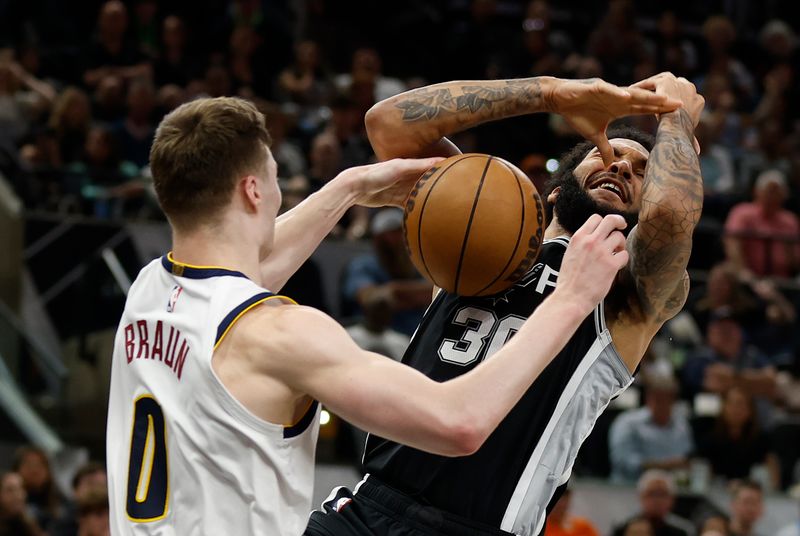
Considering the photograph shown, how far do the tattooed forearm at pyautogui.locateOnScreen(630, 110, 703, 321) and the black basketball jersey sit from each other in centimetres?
20

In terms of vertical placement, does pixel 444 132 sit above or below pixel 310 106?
above

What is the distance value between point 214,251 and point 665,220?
1.46m

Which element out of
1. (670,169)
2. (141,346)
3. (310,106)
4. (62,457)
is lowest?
(62,457)

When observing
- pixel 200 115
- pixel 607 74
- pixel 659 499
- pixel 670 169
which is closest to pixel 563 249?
pixel 670 169

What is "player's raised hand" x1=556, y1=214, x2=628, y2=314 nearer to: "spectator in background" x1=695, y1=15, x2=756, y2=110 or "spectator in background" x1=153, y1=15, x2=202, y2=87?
"spectator in background" x1=153, y1=15, x2=202, y2=87

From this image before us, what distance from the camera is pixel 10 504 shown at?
25.6 ft

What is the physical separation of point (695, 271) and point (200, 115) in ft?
24.5

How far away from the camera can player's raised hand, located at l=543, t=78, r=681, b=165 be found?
395cm

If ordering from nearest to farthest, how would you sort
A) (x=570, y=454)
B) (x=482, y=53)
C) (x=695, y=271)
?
(x=570, y=454) → (x=695, y=271) → (x=482, y=53)

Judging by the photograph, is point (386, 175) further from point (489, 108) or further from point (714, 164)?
point (714, 164)

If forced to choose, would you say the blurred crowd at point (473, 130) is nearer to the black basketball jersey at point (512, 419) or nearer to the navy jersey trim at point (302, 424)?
the black basketball jersey at point (512, 419)

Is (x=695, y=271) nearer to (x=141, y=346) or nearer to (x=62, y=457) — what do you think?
(x=62, y=457)

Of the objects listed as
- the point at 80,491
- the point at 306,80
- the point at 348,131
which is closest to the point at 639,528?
the point at 80,491

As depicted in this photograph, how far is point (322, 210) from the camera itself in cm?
423
